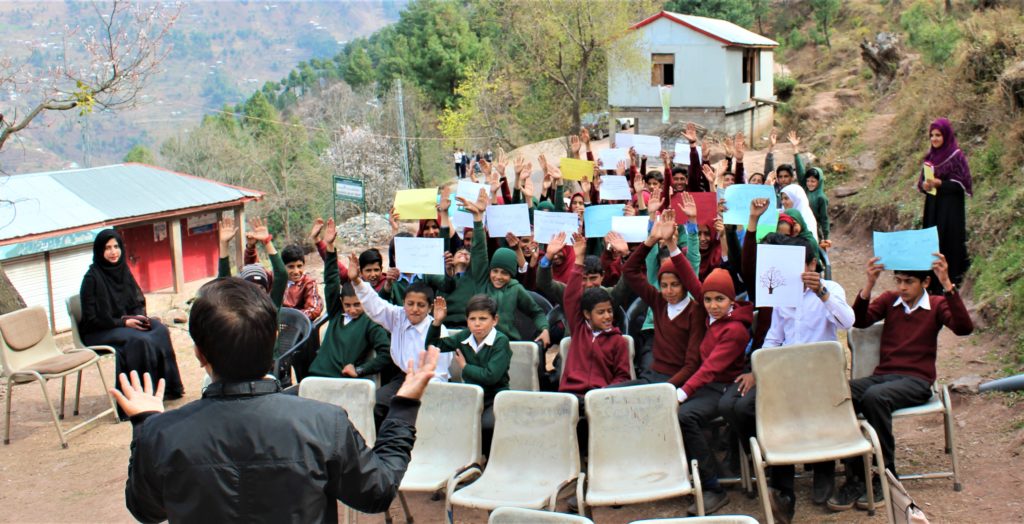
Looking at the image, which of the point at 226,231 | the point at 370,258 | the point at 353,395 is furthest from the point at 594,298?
the point at 226,231

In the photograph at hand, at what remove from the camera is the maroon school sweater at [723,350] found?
17.4 feet

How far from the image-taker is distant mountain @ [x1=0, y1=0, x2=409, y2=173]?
2938 inches

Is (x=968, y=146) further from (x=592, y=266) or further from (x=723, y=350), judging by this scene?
(x=723, y=350)

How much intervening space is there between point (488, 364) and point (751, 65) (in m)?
29.2

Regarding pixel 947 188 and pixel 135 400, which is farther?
pixel 947 188

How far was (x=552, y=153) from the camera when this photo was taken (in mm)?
34750

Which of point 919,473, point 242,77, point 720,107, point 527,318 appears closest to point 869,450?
point 919,473

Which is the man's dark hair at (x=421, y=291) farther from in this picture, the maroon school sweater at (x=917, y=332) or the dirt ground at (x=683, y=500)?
the maroon school sweater at (x=917, y=332)

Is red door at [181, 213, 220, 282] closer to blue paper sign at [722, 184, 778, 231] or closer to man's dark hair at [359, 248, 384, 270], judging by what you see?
man's dark hair at [359, 248, 384, 270]

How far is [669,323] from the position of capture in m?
5.71

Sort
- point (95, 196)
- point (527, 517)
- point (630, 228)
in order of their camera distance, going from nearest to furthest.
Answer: point (527, 517) → point (630, 228) → point (95, 196)

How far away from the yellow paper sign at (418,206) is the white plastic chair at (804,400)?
3738 millimetres

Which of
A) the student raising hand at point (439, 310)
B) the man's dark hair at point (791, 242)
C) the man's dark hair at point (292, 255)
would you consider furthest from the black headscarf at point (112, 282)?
the man's dark hair at point (791, 242)

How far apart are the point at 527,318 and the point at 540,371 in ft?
2.06
